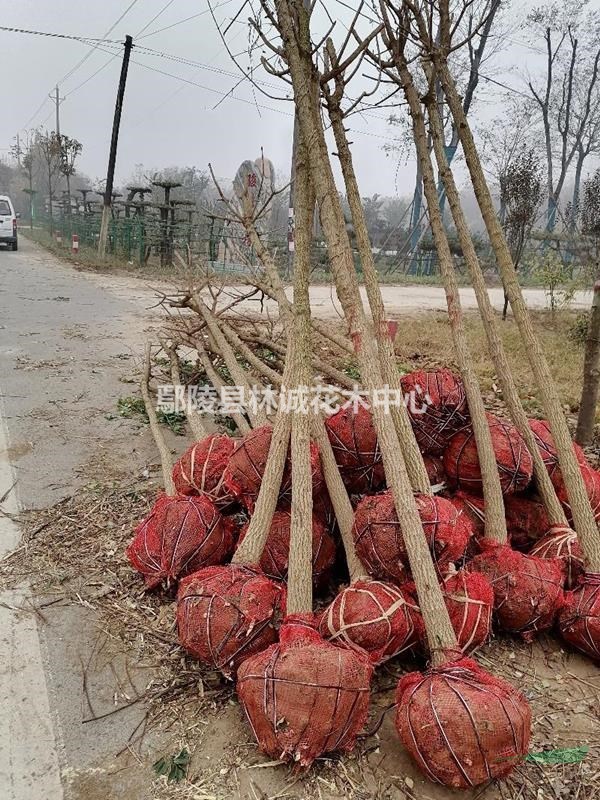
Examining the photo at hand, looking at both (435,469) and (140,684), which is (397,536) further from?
(140,684)

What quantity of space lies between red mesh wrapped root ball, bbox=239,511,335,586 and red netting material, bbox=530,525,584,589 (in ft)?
3.04

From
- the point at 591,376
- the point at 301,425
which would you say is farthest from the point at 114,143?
the point at 301,425

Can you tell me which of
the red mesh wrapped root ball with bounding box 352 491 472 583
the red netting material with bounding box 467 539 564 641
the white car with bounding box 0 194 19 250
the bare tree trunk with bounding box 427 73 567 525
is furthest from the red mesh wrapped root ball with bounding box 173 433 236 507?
the white car with bounding box 0 194 19 250

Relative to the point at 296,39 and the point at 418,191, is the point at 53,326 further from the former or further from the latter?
the point at 418,191

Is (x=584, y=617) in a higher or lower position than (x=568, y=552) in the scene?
lower

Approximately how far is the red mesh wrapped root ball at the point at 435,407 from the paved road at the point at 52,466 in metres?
1.63

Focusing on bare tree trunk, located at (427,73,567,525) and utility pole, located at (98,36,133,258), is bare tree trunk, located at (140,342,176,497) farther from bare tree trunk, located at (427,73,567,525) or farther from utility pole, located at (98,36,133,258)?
utility pole, located at (98,36,133,258)

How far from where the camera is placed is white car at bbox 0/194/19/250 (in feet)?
67.4

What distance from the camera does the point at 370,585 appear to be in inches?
81.5

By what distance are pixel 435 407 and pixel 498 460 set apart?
0.36 meters

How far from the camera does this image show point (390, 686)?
212 centimetres

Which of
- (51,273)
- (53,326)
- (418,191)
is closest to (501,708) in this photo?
(53,326)

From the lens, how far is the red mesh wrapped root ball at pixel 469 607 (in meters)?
2.06

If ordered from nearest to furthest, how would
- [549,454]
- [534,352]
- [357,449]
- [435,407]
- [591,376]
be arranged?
[357,449] < [435,407] < [549,454] < [534,352] < [591,376]
